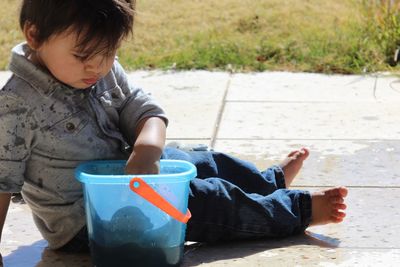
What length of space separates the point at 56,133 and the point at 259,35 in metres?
3.92

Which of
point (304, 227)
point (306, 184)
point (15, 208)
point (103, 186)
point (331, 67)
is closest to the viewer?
point (103, 186)

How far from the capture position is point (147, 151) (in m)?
2.65

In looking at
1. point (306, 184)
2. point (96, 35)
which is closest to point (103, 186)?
point (96, 35)

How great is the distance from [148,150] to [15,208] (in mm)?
970

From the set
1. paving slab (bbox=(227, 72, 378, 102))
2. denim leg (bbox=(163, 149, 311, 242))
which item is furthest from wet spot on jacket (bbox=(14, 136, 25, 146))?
paving slab (bbox=(227, 72, 378, 102))

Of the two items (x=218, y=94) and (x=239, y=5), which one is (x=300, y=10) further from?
(x=218, y=94)

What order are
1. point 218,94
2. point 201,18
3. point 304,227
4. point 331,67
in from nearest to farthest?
1. point 304,227
2. point 218,94
3. point 331,67
4. point 201,18

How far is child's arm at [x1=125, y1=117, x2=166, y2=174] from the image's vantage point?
2.60m

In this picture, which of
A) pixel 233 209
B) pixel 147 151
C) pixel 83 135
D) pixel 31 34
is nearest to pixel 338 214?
pixel 233 209

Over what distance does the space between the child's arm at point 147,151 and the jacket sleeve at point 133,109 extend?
79 mm

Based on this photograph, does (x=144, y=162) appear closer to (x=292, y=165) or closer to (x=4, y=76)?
(x=292, y=165)

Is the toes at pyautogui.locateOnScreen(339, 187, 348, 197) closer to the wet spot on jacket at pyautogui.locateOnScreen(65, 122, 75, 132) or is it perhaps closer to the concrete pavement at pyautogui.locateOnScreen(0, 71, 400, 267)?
the concrete pavement at pyautogui.locateOnScreen(0, 71, 400, 267)

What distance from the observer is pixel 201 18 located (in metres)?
7.06

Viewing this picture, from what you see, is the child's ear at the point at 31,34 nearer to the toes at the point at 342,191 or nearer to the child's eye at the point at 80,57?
the child's eye at the point at 80,57
